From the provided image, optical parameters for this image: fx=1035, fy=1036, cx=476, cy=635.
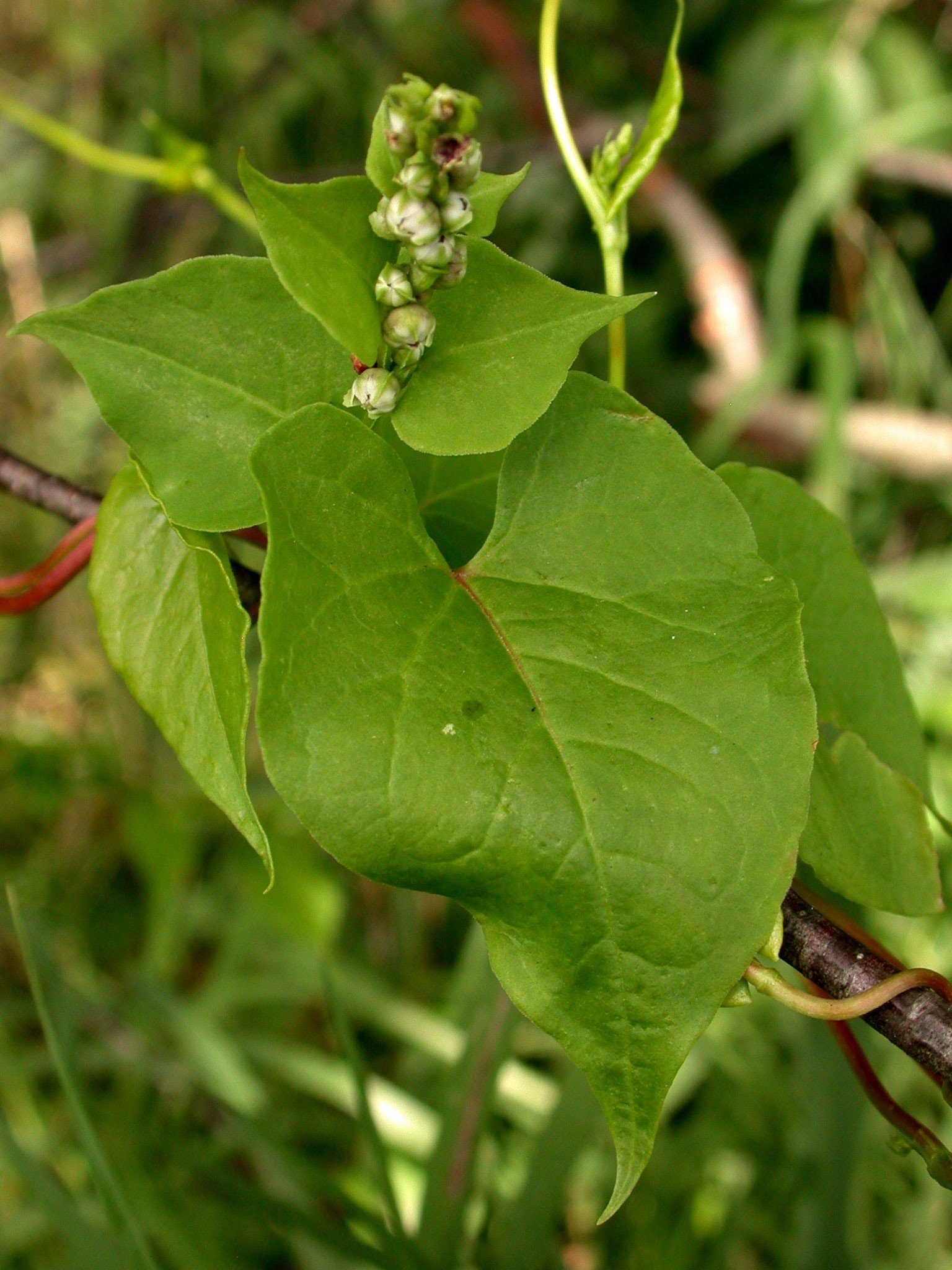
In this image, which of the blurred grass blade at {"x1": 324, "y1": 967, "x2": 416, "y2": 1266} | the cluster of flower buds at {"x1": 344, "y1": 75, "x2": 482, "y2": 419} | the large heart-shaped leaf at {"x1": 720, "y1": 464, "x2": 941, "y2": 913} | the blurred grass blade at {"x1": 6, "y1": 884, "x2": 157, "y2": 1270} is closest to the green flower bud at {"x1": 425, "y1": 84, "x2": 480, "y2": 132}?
the cluster of flower buds at {"x1": 344, "y1": 75, "x2": 482, "y2": 419}

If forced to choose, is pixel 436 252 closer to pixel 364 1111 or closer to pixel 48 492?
pixel 48 492

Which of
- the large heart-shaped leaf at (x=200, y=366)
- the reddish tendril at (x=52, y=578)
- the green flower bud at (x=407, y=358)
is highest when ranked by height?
the green flower bud at (x=407, y=358)

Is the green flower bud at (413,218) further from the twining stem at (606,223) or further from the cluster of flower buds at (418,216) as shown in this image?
the twining stem at (606,223)

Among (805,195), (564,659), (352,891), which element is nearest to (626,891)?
(564,659)

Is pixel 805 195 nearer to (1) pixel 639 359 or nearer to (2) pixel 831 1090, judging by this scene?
(1) pixel 639 359

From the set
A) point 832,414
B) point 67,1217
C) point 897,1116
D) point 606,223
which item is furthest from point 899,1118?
point 832,414

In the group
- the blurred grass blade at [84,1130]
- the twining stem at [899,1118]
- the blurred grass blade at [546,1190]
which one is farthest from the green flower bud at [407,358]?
the blurred grass blade at [546,1190]
